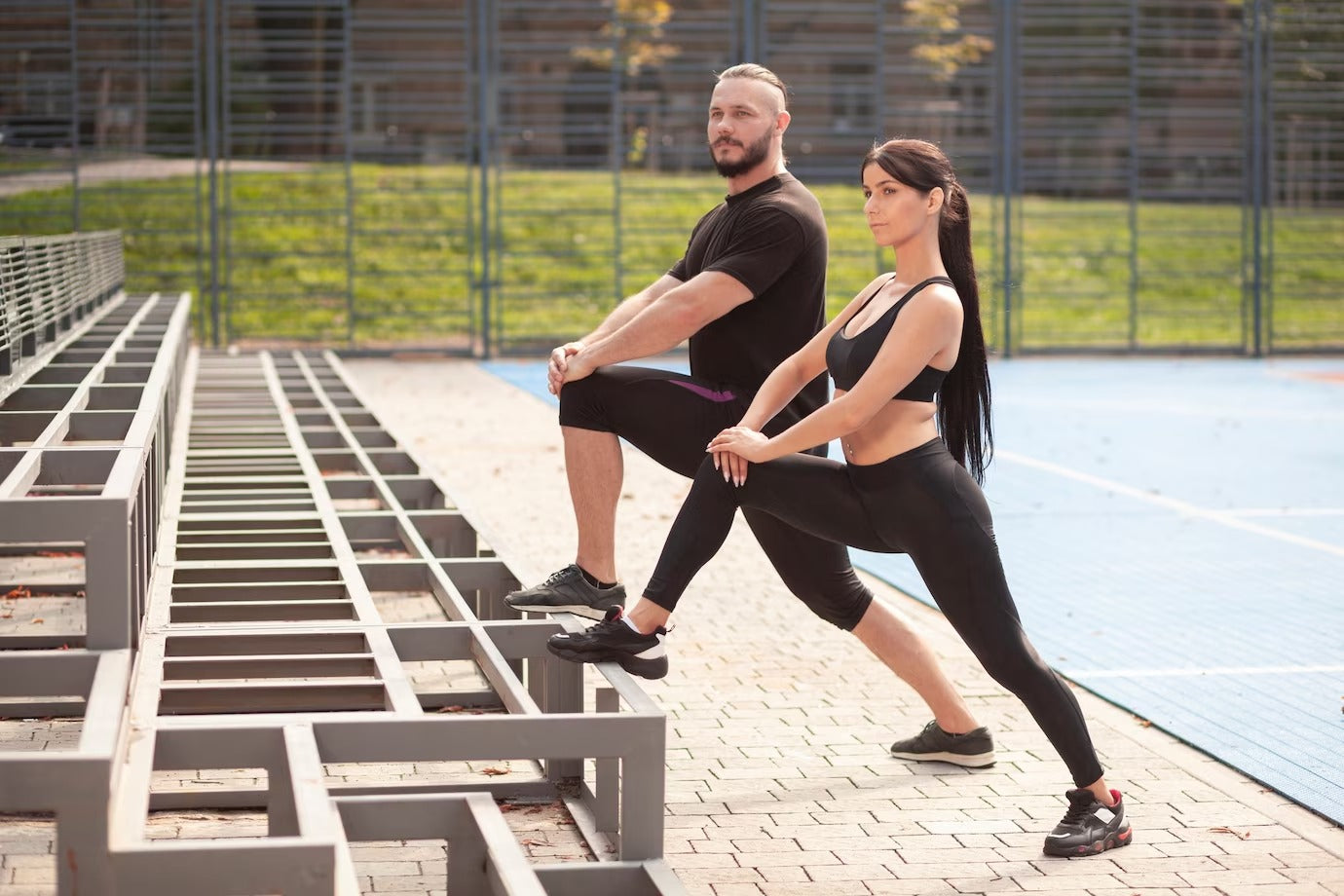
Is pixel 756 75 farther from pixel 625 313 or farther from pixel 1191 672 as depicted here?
pixel 1191 672

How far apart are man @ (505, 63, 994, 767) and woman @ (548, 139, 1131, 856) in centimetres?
38

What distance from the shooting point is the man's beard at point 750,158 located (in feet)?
17.5

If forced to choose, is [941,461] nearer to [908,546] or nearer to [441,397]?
[908,546]

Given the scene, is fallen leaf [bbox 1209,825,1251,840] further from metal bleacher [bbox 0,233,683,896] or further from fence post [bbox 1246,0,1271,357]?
fence post [bbox 1246,0,1271,357]

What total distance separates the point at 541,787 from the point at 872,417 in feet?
4.91

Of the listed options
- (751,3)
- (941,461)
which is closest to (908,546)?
(941,461)

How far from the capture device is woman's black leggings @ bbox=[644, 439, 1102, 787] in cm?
467

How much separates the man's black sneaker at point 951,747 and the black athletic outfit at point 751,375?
46cm

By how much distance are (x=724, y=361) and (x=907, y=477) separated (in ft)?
3.01

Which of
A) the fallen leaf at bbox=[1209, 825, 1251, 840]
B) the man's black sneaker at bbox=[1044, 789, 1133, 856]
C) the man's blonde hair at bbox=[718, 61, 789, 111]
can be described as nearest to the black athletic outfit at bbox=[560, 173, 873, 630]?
the man's blonde hair at bbox=[718, 61, 789, 111]

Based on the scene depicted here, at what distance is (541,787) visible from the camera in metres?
5.25

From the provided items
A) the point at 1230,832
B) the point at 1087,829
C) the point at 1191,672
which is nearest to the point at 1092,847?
the point at 1087,829

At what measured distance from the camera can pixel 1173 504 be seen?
11477mm

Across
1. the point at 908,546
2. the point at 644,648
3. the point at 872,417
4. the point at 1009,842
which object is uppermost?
the point at 872,417
